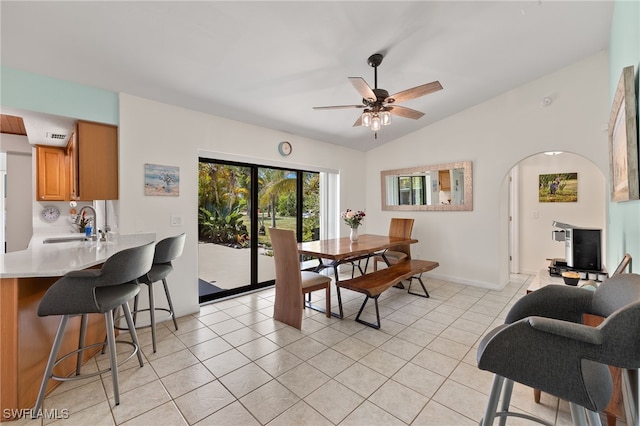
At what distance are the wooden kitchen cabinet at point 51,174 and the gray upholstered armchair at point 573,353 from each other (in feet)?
16.1

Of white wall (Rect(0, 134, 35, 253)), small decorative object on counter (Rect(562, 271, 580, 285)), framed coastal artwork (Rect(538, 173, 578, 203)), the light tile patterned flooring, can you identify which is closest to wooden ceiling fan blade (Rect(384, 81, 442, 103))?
small decorative object on counter (Rect(562, 271, 580, 285))

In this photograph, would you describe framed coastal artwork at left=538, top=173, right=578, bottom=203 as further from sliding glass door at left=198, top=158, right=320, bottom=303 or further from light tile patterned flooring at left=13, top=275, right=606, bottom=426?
sliding glass door at left=198, top=158, right=320, bottom=303

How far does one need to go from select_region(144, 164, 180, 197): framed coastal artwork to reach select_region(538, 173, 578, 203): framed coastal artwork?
5.65 metres

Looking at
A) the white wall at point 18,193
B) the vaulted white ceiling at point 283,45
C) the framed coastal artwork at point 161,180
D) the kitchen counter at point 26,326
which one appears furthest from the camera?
the white wall at point 18,193

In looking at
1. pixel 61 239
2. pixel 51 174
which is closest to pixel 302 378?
pixel 61 239

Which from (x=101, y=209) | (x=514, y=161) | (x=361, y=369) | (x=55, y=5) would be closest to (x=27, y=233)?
(x=101, y=209)

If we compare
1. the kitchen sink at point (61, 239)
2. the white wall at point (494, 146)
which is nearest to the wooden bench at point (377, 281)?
the white wall at point (494, 146)

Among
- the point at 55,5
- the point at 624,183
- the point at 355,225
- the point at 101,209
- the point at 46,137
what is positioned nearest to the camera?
the point at 624,183

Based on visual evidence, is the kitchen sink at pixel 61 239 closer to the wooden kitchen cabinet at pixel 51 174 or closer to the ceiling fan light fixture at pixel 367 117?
the wooden kitchen cabinet at pixel 51 174

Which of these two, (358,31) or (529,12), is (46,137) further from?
(529,12)

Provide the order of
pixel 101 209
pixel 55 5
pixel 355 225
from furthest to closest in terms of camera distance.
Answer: pixel 355 225
pixel 101 209
pixel 55 5

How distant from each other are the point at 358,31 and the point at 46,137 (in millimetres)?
3656

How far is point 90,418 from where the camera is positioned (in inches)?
63.6

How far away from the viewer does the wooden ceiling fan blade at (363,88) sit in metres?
2.11
